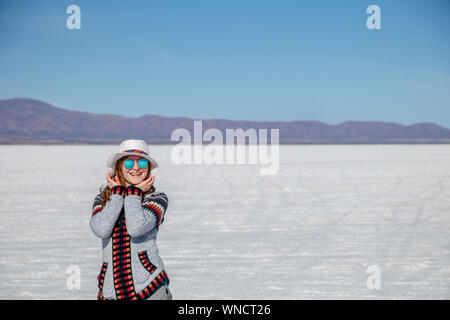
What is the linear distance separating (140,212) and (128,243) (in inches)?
5.4

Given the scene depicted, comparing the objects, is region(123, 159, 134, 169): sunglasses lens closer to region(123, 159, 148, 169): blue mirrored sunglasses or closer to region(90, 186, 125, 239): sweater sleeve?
region(123, 159, 148, 169): blue mirrored sunglasses

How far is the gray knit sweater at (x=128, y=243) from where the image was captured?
59.7 inches

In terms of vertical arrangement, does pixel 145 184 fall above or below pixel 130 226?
above

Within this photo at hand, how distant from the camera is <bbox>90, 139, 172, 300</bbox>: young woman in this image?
152 cm

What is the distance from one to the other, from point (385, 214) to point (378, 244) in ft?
6.17

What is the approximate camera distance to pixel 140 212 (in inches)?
59.6

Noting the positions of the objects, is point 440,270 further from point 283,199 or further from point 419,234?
point 283,199

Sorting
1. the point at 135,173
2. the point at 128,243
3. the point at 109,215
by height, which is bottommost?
the point at 128,243

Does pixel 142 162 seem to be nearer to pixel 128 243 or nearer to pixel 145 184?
pixel 145 184

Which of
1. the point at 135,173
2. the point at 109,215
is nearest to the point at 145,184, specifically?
the point at 135,173

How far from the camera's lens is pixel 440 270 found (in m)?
3.90

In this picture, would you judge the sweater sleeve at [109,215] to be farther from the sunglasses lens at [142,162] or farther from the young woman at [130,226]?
the sunglasses lens at [142,162]

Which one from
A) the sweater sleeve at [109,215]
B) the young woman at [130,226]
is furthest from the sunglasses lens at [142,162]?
the sweater sleeve at [109,215]
